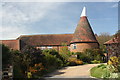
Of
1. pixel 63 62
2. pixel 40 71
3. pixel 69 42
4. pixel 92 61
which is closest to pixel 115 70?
pixel 40 71

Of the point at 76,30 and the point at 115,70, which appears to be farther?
the point at 76,30

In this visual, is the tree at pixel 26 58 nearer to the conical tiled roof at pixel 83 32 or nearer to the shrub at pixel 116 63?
the shrub at pixel 116 63

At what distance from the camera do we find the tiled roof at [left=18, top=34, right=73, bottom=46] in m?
38.9

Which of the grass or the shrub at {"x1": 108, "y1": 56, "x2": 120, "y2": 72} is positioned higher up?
the shrub at {"x1": 108, "y1": 56, "x2": 120, "y2": 72}

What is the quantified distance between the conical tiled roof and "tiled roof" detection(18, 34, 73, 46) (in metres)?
4.30

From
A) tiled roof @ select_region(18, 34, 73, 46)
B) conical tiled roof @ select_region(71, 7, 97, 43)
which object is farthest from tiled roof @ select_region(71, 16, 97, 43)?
tiled roof @ select_region(18, 34, 73, 46)

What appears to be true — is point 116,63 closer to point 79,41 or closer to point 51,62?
point 51,62

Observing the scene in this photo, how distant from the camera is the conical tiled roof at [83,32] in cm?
3447

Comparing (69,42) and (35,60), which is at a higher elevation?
(69,42)

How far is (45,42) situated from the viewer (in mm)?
39156

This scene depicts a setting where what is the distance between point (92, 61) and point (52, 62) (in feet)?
38.2

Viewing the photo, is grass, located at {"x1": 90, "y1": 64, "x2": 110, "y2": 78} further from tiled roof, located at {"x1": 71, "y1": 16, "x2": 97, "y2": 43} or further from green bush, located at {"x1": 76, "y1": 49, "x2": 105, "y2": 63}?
tiled roof, located at {"x1": 71, "y1": 16, "x2": 97, "y2": 43}

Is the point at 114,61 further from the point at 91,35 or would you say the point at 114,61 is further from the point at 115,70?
the point at 91,35

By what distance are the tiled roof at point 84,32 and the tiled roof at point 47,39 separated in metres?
4.31
